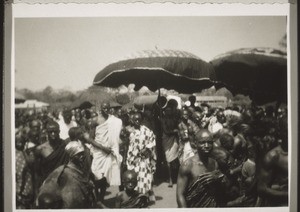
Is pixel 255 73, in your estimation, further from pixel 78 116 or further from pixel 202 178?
pixel 78 116

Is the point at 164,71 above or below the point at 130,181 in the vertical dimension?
above

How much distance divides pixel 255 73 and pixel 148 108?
0.67 metres

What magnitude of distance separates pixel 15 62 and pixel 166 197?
1.20 metres

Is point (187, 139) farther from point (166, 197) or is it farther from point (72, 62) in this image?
point (72, 62)

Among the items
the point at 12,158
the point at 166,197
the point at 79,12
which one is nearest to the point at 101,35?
the point at 79,12

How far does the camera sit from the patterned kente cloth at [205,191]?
212 centimetres

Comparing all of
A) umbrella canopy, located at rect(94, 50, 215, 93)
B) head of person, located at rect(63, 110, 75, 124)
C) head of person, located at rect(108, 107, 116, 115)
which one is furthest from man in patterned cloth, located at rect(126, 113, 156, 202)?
head of person, located at rect(63, 110, 75, 124)

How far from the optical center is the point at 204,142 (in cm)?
212

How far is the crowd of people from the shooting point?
2.11 metres

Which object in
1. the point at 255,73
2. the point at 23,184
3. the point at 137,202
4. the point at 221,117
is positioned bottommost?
the point at 137,202

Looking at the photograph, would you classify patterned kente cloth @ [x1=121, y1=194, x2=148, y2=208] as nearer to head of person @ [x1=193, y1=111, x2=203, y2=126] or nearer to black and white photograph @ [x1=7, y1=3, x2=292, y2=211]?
black and white photograph @ [x1=7, y1=3, x2=292, y2=211]

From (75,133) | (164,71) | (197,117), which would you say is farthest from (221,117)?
(75,133)

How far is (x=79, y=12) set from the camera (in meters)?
2.14

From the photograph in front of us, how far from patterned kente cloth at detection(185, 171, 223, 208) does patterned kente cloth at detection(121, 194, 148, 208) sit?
0.81 feet
